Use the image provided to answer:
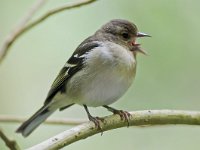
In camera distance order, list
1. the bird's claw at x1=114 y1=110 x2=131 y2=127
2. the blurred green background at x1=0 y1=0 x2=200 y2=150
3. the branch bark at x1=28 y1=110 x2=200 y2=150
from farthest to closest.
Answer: the blurred green background at x1=0 y1=0 x2=200 y2=150, the bird's claw at x1=114 y1=110 x2=131 y2=127, the branch bark at x1=28 y1=110 x2=200 y2=150

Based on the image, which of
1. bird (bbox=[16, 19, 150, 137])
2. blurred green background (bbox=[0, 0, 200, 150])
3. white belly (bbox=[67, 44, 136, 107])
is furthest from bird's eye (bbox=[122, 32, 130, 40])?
blurred green background (bbox=[0, 0, 200, 150])

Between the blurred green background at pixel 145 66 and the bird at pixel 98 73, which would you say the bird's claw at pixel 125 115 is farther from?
the blurred green background at pixel 145 66

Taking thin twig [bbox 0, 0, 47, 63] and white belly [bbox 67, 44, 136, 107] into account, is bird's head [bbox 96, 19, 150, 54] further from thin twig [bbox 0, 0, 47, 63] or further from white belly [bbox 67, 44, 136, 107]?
thin twig [bbox 0, 0, 47, 63]

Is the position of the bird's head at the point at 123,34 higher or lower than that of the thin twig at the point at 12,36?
lower

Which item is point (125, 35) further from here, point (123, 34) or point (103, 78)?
point (103, 78)

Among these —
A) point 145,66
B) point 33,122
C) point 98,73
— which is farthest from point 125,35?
point 33,122

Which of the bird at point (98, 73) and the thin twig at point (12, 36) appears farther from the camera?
the bird at point (98, 73)

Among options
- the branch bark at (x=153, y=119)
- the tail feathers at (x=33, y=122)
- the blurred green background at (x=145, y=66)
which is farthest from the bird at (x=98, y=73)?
the blurred green background at (x=145, y=66)

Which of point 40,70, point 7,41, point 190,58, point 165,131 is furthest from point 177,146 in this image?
point 7,41

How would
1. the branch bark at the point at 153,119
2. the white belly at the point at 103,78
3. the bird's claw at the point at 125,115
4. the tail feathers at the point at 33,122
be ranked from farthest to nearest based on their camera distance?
the tail feathers at the point at 33,122
the white belly at the point at 103,78
the bird's claw at the point at 125,115
the branch bark at the point at 153,119
